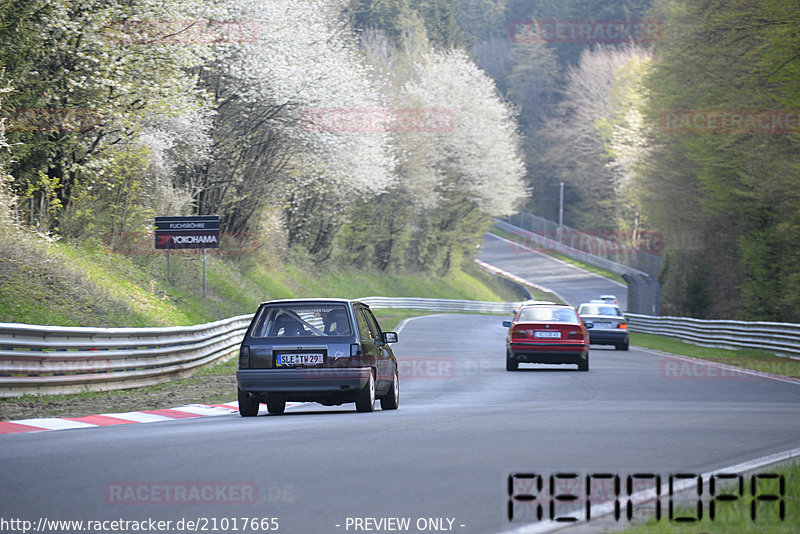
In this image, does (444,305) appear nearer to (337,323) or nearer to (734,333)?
(734,333)

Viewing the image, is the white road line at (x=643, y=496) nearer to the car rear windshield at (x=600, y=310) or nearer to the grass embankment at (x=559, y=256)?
the car rear windshield at (x=600, y=310)

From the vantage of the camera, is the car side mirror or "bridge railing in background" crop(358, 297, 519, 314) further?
"bridge railing in background" crop(358, 297, 519, 314)

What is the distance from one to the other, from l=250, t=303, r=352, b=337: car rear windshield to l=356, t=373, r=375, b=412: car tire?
2.38ft

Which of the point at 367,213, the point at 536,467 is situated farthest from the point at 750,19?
the point at 367,213

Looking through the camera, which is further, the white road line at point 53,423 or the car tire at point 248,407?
the car tire at point 248,407

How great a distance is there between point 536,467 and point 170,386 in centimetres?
1095

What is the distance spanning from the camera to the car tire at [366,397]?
43.8 ft

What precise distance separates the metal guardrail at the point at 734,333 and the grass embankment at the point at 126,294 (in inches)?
442

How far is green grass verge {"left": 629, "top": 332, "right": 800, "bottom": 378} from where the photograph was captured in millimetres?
24986

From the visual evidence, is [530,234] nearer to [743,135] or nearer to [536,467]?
[743,135]

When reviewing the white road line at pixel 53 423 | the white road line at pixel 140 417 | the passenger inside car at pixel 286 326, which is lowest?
the white road line at pixel 140 417

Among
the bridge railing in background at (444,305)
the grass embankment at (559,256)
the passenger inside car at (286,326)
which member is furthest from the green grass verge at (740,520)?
the grass embankment at (559,256)

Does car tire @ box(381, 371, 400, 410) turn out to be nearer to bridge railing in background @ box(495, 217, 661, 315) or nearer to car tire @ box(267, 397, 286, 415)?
car tire @ box(267, 397, 286, 415)

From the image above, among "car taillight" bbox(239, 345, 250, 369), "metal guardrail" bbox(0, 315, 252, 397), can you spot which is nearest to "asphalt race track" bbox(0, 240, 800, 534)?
"car taillight" bbox(239, 345, 250, 369)
